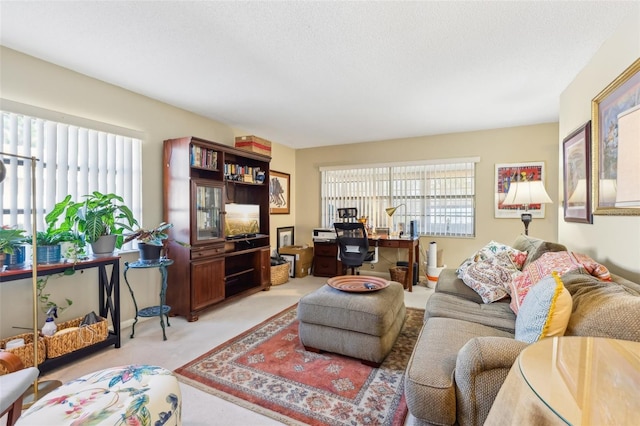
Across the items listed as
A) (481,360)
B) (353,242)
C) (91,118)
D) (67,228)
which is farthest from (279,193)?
(481,360)

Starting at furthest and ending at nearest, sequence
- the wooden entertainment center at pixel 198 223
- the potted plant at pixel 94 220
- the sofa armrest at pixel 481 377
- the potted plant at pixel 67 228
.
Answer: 1. the wooden entertainment center at pixel 198 223
2. the potted plant at pixel 94 220
3. the potted plant at pixel 67 228
4. the sofa armrest at pixel 481 377

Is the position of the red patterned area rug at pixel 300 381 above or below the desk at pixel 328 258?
below

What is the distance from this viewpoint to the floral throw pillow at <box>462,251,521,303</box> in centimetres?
230

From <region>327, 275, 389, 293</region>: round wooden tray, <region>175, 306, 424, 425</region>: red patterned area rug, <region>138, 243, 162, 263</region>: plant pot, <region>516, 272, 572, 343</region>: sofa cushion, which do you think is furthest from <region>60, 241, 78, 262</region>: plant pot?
<region>516, 272, 572, 343</region>: sofa cushion

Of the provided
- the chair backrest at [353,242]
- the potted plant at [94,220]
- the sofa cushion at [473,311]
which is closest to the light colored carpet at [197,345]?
the potted plant at [94,220]

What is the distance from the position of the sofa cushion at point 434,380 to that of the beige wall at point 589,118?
1140 mm

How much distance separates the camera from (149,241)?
2627 mm

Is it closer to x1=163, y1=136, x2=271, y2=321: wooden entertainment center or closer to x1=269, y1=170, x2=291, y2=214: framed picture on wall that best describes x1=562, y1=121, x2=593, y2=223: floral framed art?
x1=163, y1=136, x2=271, y2=321: wooden entertainment center

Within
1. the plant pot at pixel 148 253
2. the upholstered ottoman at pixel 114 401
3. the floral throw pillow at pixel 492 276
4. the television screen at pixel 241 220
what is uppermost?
the television screen at pixel 241 220

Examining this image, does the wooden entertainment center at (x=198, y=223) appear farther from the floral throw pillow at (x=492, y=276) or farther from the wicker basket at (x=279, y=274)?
the floral throw pillow at (x=492, y=276)

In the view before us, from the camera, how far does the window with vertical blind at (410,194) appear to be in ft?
14.8

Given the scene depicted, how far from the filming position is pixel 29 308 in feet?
7.38

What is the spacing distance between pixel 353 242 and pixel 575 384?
333cm

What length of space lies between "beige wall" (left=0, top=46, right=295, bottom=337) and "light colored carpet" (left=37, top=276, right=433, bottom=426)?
358mm
